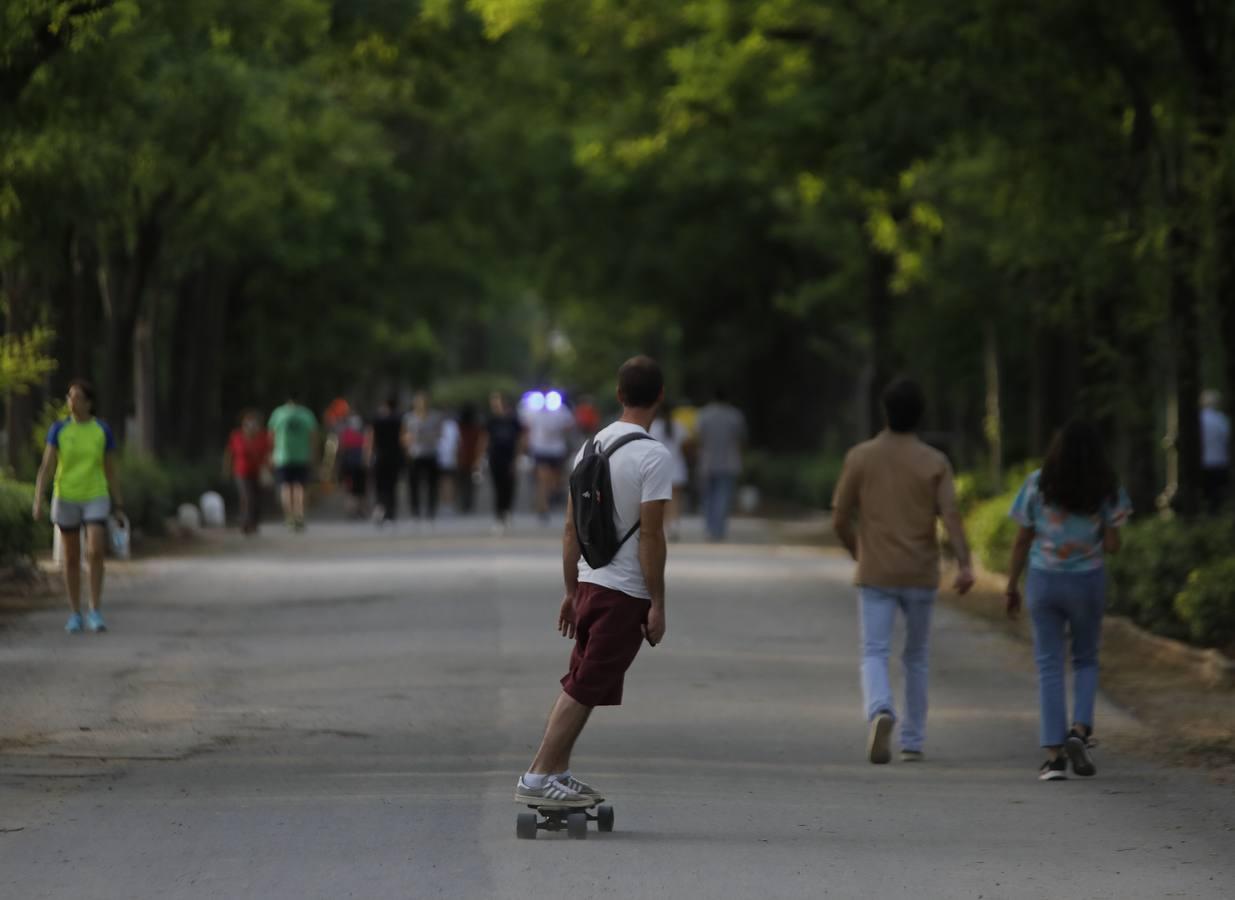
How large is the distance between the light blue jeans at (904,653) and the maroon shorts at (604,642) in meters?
2.80

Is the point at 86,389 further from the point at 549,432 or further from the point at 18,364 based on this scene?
the point at 549,432

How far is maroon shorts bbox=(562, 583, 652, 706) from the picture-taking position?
894 centimetres

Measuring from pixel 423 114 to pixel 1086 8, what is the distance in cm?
2659

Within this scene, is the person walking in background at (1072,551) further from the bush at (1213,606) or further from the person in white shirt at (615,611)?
the bush at (1213,606)

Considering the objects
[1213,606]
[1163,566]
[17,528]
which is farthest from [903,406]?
[17,528]

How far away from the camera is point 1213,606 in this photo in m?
15.3

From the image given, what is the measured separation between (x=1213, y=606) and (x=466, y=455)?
2433cm

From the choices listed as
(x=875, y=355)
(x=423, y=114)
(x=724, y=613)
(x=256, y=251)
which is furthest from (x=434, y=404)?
(x=724, y=613)

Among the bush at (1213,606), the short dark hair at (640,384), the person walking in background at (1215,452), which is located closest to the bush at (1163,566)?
the bush at (1213,606)

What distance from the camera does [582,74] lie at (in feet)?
120

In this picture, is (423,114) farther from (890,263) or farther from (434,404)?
(434,404)

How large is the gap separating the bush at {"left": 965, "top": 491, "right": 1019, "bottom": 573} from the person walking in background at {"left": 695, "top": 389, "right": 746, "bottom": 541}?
5582 mm

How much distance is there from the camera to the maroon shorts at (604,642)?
894cm

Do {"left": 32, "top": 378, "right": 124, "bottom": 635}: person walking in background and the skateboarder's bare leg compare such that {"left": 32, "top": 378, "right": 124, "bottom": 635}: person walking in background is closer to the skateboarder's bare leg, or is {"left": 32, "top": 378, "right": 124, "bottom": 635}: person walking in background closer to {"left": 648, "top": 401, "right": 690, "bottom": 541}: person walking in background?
the skateboarder's bare leg
